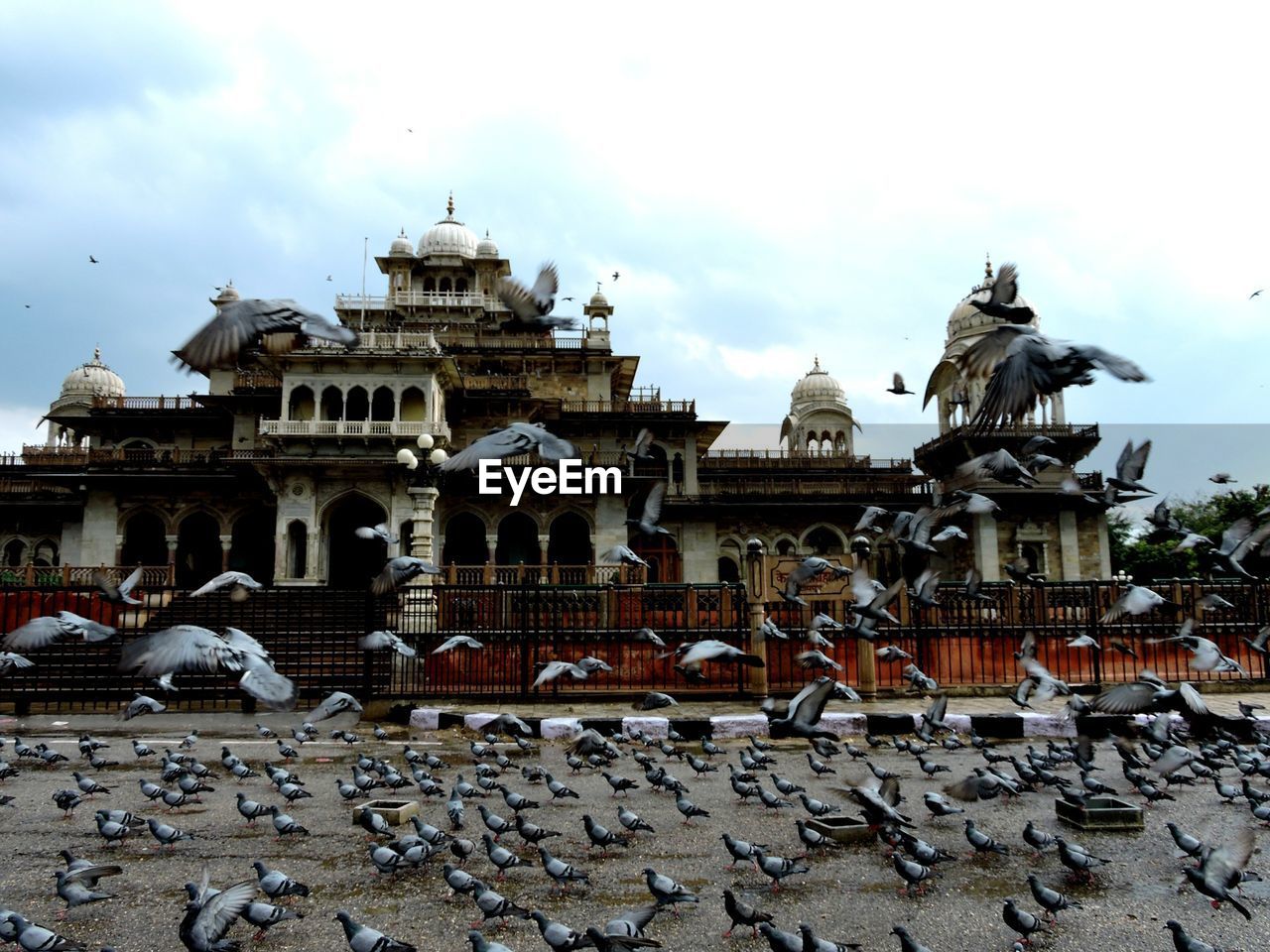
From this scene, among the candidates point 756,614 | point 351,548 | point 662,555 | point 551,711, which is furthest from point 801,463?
point 551,711

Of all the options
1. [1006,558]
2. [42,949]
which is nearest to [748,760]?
[42,949]

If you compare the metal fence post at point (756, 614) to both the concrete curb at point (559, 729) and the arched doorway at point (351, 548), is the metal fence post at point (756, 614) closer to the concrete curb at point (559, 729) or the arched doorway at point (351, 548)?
the concrete curb at point (559, 729)

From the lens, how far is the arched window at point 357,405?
30688 millimetres

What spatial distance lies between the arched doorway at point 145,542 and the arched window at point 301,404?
777 centimetres

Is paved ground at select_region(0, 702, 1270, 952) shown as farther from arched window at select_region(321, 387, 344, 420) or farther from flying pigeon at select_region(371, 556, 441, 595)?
arched window at select_region(321, 387, 344, 420)

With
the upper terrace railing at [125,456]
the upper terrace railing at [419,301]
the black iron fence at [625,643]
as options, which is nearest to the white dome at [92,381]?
the upper terrace railing at [125,456]

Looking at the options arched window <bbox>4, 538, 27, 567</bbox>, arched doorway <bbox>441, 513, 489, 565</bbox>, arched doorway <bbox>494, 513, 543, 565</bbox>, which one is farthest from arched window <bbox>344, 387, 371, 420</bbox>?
arched window <bbox>4, 538, 27, 567</bbox>

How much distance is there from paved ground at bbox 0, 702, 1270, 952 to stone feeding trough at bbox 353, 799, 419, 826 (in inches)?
6.0

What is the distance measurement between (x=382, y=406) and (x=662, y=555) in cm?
1259

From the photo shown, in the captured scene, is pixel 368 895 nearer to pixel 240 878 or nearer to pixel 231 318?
pixel 240 878

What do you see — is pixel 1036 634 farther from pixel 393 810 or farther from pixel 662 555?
pixel 662 555

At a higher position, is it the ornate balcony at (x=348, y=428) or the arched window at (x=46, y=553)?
the ornate balcony at (x=348, y=428)

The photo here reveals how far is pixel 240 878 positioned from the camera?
16.9 ft

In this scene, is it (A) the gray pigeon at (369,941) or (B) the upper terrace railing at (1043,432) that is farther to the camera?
(B) the upper terrace railing at (1043,432)
